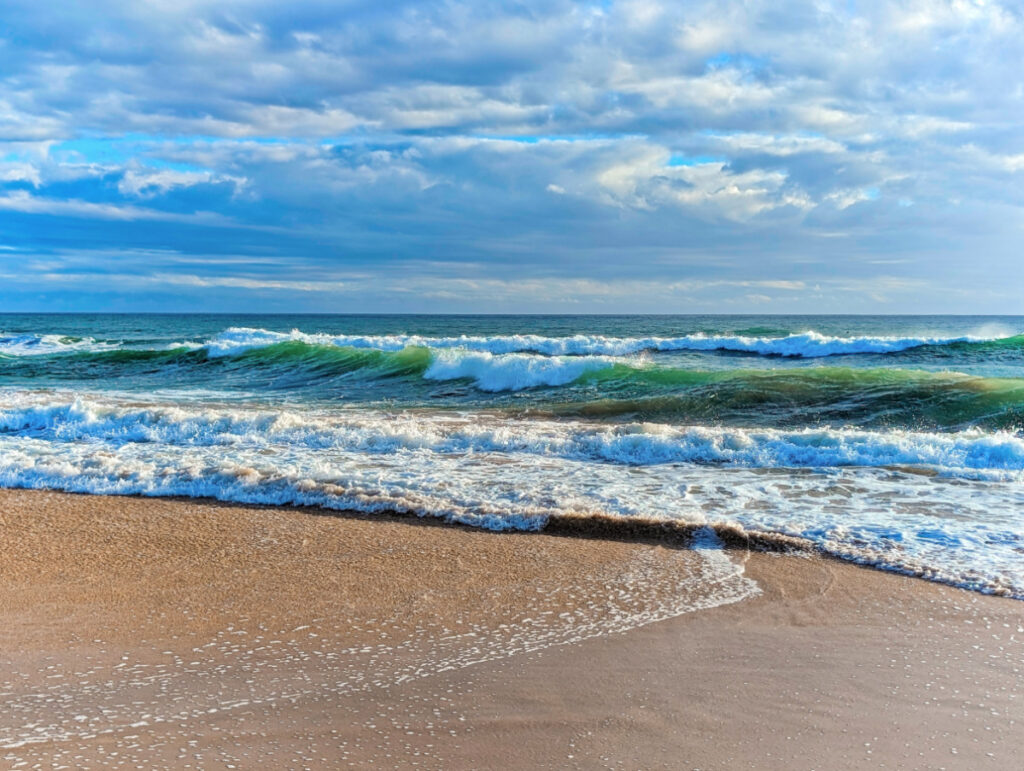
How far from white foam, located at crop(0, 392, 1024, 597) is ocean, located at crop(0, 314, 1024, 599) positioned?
3cm

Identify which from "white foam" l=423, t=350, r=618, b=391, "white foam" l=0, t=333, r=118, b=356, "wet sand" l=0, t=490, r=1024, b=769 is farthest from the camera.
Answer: "white foam" l=0, t=333, r=118, b=356

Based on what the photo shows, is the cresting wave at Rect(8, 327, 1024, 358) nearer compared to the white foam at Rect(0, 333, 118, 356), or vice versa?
the cresting wave at Rect(8, 327, 1024, 358)

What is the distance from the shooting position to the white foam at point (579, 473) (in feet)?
19.6

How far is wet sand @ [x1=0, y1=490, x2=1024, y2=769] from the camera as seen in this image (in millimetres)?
2951

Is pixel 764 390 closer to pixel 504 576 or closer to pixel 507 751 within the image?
pixel 504 576

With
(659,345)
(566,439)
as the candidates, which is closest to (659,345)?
(659,345)

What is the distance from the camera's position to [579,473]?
7.99 meters

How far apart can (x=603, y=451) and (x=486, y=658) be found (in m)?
5.48

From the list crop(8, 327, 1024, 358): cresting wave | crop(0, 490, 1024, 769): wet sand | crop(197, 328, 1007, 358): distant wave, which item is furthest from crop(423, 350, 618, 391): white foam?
crop(0, 490, 1024, 769): wet sand

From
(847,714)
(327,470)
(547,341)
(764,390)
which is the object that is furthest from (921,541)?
(547,341)

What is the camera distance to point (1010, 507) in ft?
21.7

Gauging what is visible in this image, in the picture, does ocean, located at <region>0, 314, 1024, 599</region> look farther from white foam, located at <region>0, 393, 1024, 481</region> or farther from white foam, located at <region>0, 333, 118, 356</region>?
white foam, located at <region>0, 333, 118, 356</region>

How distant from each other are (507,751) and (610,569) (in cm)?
226

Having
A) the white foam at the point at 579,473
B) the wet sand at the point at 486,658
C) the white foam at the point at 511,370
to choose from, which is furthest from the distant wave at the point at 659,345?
the wet sand at the point at 486,658
